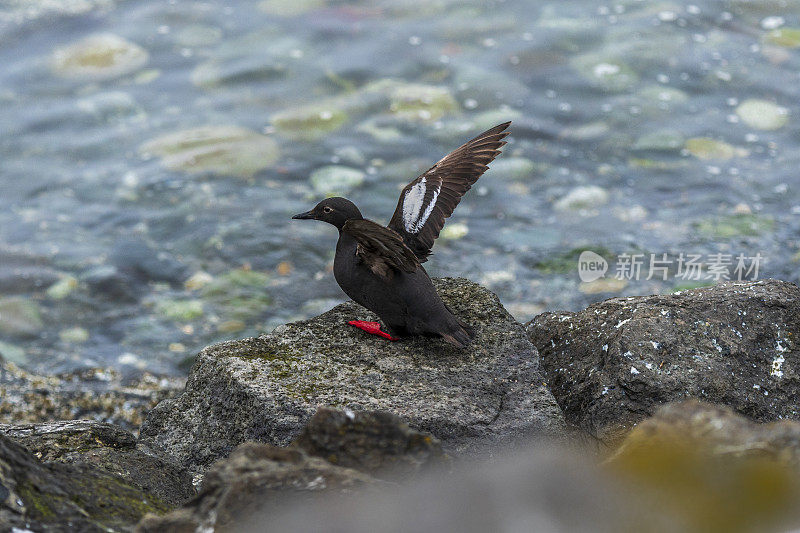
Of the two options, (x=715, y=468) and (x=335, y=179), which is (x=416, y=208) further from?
(x=335, y=179)

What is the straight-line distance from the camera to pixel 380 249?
190 inches

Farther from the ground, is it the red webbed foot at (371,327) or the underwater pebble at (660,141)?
the red webbed foot at (371,327)

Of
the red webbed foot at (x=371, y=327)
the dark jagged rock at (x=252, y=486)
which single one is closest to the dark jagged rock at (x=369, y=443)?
the dark jagged rock at (x=252, y=486)

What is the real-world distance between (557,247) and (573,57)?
424cm

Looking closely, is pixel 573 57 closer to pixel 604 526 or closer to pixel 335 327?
pixel 335 327

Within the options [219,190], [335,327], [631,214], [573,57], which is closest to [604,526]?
[335,327]

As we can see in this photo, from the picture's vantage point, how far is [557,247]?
945 centimetres

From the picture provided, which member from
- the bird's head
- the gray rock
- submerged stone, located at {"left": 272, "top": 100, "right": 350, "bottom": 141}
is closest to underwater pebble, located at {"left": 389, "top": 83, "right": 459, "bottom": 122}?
submerged stone, located at {"left": 272, "top": 100, "right": 350, "bottom": 141}

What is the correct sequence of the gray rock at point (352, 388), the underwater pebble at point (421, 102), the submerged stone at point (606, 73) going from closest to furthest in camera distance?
the gray rock at point (352, 388) < the underwater pebble at point (421, 102) < the submerged stone at point (606, 73)

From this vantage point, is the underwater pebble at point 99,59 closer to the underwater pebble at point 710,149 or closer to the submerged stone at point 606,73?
the submerged stone at point 606,73

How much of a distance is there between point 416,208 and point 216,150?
20.2ft

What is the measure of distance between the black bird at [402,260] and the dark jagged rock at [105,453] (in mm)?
1397

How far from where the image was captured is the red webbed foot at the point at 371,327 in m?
5.04

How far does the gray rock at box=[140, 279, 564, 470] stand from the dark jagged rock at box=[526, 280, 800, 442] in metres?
0.33
